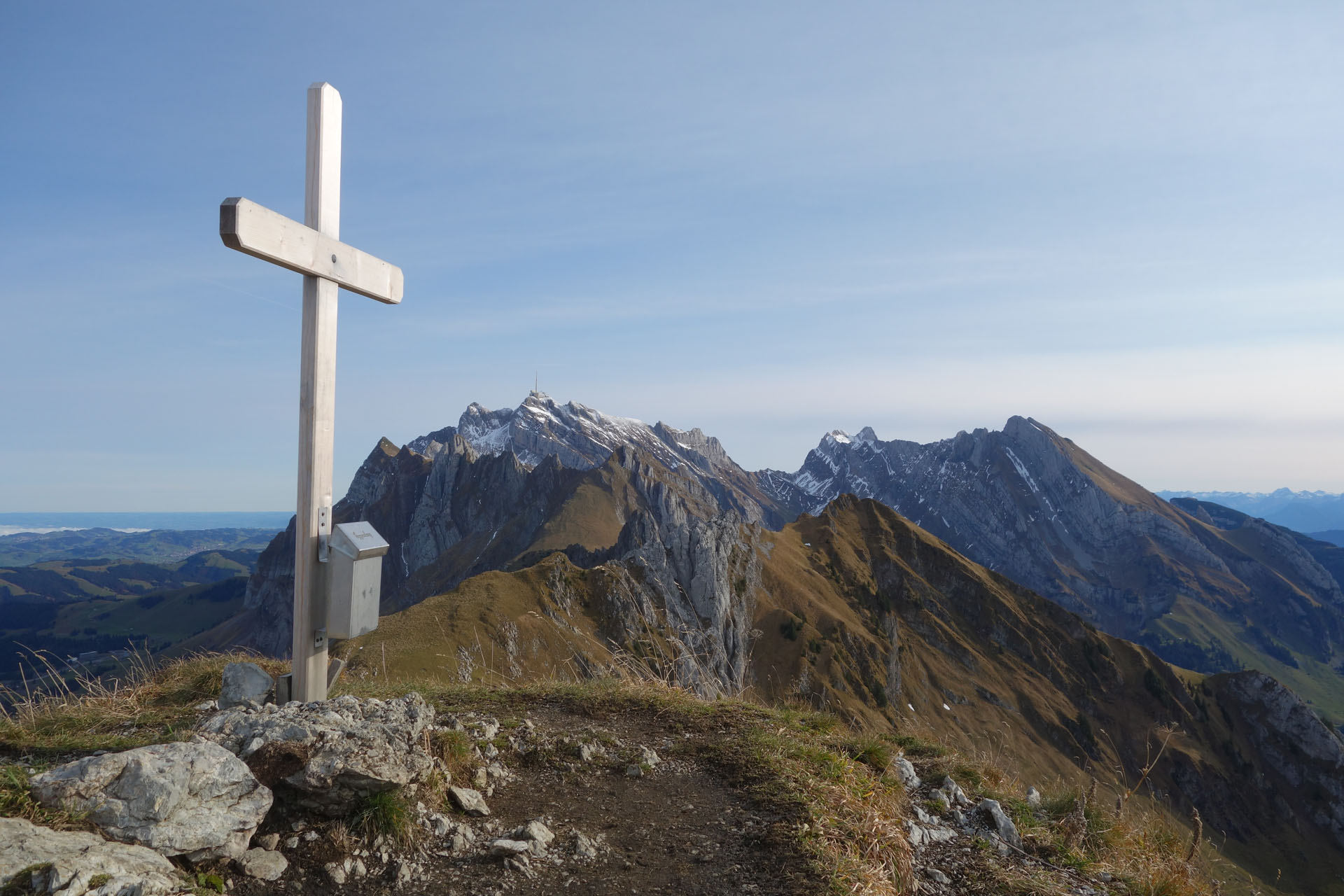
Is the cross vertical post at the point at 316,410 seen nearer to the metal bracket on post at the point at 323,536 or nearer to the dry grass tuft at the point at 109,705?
the metal bracket on post at the point at 323,536

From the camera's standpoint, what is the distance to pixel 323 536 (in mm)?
6668

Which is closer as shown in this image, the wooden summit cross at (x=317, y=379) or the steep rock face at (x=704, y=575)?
the wooden summit cross at (x=317, y=379)

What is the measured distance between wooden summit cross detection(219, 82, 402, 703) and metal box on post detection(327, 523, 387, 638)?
0.38 feet

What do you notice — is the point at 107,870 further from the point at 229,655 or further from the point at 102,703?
the point at 229,655

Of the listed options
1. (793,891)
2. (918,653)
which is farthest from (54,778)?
(918,653)

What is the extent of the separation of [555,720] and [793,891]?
373cm

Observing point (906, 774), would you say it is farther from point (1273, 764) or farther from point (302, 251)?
point (1273, 764)

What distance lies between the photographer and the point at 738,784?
627 centimetres

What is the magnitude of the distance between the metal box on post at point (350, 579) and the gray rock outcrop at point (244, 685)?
3.88 ft

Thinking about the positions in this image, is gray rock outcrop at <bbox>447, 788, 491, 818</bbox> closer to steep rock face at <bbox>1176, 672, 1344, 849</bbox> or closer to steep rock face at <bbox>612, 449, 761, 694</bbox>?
steep rock face at <bbox>612, 449, 761, 694</bbox>

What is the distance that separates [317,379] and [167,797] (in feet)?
11.7

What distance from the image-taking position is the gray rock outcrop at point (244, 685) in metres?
7.01

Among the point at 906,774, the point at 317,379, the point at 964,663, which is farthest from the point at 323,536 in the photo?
the point at 964,663

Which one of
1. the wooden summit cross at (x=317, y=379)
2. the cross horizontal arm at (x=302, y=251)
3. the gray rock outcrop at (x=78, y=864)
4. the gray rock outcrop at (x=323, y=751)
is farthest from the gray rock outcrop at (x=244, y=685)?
the cross horizontal arm at (x=302, y=251)
